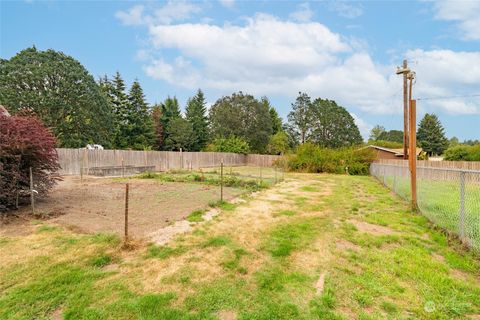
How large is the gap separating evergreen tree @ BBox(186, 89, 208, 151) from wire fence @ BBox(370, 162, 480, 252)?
35.5 metres

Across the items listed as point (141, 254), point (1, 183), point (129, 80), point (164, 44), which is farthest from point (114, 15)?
point (129, 80)

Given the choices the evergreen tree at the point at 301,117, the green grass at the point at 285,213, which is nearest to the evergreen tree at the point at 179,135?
the evergreen tree at the point at 301,117

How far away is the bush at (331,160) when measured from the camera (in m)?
22.2

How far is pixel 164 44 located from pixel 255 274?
13712 millimetres

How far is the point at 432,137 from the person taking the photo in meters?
49.3

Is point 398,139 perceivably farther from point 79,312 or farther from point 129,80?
point 79,312

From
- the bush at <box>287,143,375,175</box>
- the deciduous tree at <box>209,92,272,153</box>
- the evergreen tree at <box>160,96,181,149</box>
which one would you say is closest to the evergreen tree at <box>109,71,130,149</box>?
the evergreen tree at <box>160,96,181,149</box>

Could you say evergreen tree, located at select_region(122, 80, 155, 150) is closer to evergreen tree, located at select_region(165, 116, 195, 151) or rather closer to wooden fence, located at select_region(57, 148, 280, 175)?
evergreen tree, located at select_region(165, 116, 195, 151)

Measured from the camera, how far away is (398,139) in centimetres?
7006

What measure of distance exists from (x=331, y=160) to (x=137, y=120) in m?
24.0

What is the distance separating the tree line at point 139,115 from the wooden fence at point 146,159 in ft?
9.95

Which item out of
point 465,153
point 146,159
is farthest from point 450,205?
point 465,153

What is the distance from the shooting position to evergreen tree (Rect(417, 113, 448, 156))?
4878 cm

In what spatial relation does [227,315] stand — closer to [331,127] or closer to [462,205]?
[462,205]
